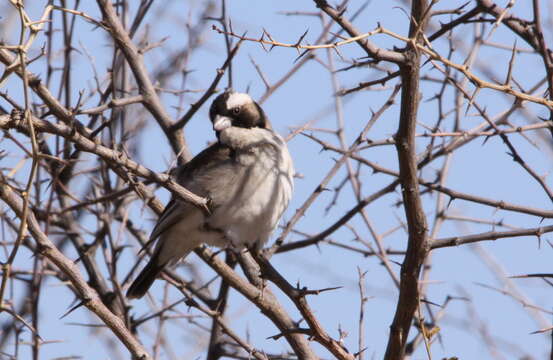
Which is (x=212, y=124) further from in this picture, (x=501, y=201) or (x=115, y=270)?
(x=501, y=201)

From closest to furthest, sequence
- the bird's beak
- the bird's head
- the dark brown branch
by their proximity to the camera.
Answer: the dark brown branch, the bird's beak, the bird's head

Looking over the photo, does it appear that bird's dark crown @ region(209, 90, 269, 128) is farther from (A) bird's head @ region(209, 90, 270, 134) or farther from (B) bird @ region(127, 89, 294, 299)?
(B) bird @ region(127, 89, 294, 299)

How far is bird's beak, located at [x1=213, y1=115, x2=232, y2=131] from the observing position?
5.77m

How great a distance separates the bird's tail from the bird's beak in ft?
3.13

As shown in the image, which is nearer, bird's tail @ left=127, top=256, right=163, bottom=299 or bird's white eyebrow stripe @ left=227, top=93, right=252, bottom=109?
bird's tail @ left=127, top=256, right=163, bottom=299

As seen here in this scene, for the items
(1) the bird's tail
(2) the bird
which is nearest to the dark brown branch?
(2) the bird

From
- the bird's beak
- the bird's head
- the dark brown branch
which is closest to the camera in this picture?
the dark brown branch

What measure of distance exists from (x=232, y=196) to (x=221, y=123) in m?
0.73

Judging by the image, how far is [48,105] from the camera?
4453mm

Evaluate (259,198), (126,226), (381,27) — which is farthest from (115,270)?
(381,27)

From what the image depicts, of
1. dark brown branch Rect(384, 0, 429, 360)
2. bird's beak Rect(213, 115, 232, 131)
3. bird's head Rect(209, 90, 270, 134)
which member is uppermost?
bird's head Rect(209, 90, 270, 134)

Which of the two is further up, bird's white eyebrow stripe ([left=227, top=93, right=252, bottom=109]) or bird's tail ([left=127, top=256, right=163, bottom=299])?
bird's white eyebrow stripe ([left=227, top=93, right=252, bottom=109])

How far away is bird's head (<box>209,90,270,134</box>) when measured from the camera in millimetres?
5901

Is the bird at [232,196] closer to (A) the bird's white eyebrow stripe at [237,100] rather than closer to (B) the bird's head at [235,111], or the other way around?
(B) the bird's head at [235,111]
